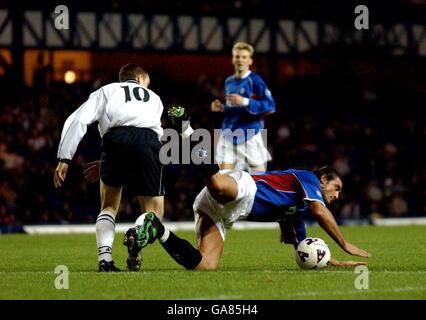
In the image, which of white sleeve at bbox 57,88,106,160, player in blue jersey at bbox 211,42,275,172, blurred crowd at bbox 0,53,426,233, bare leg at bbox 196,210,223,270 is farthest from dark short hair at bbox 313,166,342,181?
blurred crowd at bbox 0,53,426,233

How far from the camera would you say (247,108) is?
14.1 metres

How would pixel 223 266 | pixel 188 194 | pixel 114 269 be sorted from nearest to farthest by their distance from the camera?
pixel 114 269
pixel 223 266
pixel 188 194

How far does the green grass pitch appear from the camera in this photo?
7.92m

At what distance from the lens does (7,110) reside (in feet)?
78.7

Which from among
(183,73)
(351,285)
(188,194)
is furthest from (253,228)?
(351,285)

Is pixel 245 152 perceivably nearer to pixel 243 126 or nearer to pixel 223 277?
pixel 243 126

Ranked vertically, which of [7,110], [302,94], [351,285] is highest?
[302,94]

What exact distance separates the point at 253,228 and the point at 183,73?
29.8 feet

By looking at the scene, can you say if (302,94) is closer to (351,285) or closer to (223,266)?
(223,266)

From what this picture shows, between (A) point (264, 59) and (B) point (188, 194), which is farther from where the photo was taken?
(A) point (264, 59)

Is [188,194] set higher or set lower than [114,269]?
higher

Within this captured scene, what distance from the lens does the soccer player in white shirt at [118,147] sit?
9930mm

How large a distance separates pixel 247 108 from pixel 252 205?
410 centimetres

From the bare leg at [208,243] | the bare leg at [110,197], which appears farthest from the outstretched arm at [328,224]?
the bare leg at [110,197]
